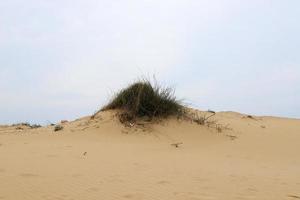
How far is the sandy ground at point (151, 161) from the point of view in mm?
4500

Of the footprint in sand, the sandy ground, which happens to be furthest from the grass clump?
the footprint in sand

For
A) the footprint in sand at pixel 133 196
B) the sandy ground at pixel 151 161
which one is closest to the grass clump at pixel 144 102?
the sandy ground at pixel 151 161

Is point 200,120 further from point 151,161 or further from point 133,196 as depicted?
point 133,196

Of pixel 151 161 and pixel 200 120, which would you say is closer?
pixel 151 161

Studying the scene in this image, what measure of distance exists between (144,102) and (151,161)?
294 centimetres

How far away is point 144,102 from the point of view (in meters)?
9.30

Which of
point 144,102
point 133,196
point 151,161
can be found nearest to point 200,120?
point 144,102

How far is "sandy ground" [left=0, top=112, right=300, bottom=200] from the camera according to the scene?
14.8 ft

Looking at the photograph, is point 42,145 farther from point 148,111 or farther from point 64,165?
point 148,111

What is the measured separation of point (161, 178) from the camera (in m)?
5.18

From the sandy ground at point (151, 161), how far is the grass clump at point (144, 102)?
0.30m

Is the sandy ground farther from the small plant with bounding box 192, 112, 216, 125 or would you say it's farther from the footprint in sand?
the small plant with bounding box 192, 112, 216, 125

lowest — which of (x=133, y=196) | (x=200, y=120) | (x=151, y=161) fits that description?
(x=133, y=196)

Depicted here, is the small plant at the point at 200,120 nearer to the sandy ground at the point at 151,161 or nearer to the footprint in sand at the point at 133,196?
the sandy ground at the point at 151,161
